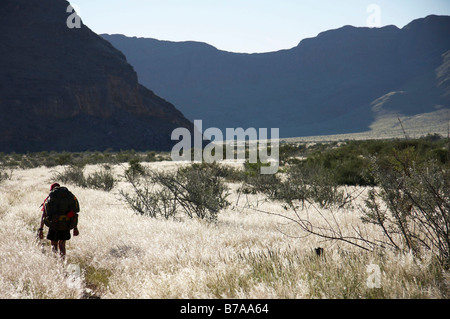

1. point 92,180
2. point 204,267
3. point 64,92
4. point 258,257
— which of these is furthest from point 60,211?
point 64,92

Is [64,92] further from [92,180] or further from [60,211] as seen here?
[60,211]

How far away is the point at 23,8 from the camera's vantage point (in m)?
65.2

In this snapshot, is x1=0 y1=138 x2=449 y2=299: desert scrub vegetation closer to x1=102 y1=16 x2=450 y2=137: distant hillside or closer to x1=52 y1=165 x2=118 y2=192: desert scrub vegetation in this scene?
x1=52 y1=165 x2=118 y2=192: desert scrub vegetation

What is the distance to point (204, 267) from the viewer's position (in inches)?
140

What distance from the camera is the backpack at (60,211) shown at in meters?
5.02

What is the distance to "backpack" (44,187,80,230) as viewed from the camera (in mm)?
5023

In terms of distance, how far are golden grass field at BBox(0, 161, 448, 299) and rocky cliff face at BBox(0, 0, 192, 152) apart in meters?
55.7

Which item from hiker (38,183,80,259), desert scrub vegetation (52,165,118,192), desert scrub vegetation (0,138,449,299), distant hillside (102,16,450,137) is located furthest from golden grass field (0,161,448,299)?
distant hillside (102,16,450,137)

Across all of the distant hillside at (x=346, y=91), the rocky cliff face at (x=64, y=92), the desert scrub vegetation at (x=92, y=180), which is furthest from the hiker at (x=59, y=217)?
the distant hillside at (x=346, y=91)

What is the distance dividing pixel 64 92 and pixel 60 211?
63.5 meters
